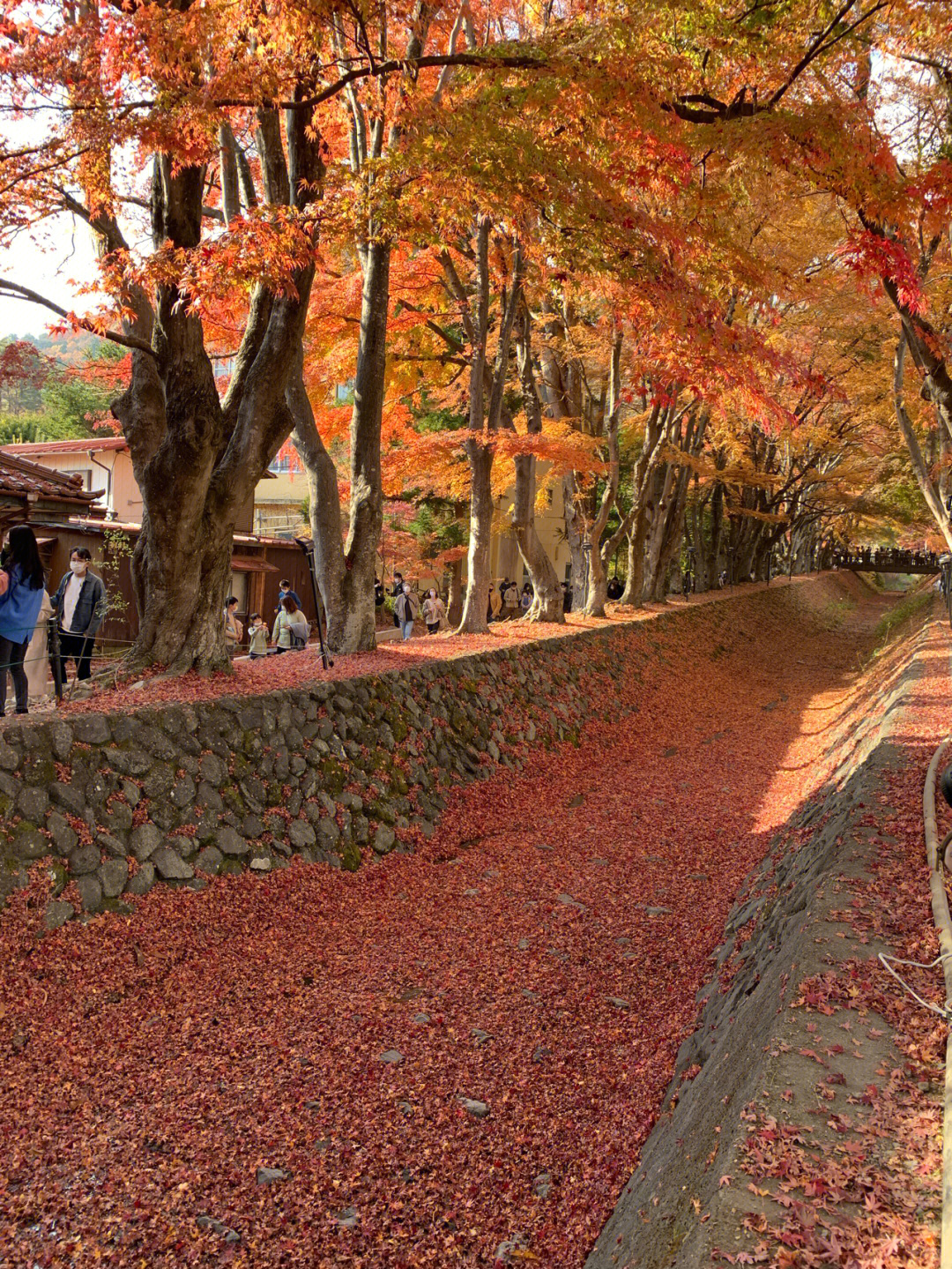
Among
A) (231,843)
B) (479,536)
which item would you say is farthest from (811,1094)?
(479,536)

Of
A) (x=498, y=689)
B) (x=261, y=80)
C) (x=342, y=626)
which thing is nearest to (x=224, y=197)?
(x=261, y=80)

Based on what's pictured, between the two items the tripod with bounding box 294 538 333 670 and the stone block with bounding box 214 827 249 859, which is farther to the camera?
the tripod with bounding box 294 538 333 670

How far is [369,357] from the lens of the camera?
12.0m

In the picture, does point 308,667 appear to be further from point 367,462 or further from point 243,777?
point 367,462

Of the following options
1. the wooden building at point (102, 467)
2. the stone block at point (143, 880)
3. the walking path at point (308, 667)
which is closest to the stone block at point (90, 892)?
the stone block at point (143, 880)

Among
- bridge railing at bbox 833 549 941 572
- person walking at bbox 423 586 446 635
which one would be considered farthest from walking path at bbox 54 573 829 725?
bridge railing at bbox 833 549 941 572

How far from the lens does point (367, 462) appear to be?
39.9 feet

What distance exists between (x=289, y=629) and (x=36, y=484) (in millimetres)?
4619

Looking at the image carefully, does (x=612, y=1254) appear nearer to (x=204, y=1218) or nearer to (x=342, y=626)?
(x=204, y=1218)

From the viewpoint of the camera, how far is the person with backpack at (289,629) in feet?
52.0

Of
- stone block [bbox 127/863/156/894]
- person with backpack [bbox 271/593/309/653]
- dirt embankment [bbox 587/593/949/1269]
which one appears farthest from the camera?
person with backpack [bbox 271/593/309/653]

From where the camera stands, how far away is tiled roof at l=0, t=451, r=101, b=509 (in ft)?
44.1

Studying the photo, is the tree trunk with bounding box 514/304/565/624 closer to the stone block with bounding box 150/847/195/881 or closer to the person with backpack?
the person with backpack

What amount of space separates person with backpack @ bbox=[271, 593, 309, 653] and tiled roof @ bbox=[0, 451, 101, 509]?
3650 millimetres
